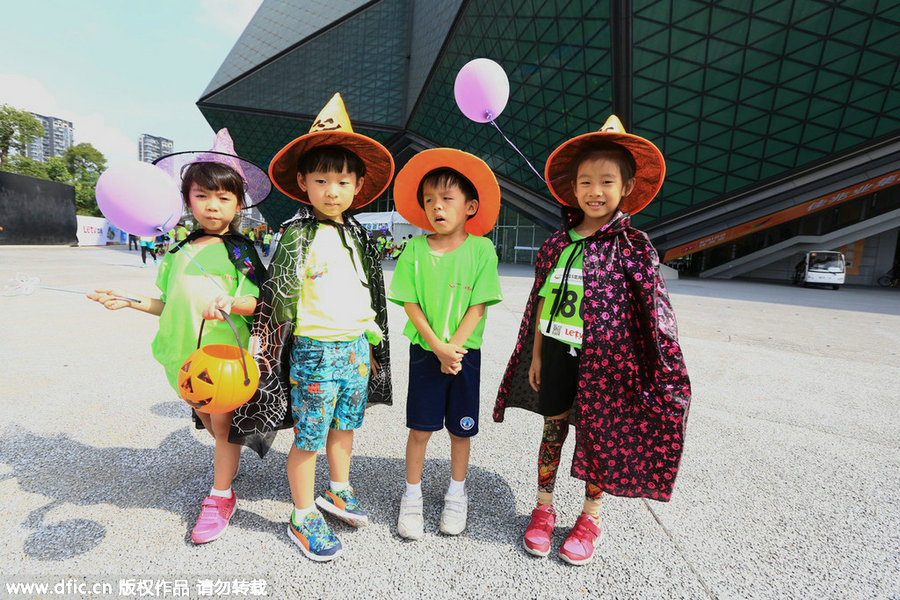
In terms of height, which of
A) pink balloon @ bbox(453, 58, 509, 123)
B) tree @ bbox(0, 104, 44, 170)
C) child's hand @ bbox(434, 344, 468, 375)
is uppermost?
tree @ bbox(0, 104, 44, 170)

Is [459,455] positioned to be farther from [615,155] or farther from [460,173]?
[615,155]

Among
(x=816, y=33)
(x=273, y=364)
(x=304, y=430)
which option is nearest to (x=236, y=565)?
(x=304, y=430)

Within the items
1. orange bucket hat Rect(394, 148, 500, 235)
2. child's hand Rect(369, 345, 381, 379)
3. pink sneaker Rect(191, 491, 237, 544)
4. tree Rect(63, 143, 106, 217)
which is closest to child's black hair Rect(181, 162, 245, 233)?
orange bucket hat Rect(394, 148, 500, 235)

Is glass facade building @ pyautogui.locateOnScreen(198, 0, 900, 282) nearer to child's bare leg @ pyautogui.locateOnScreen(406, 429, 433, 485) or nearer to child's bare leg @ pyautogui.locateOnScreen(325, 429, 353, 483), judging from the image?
child's bare leg @ pyautogui.locateOnScreen(406, 429, 433, 485)

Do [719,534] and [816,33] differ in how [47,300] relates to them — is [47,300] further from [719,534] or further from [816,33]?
[816,33]

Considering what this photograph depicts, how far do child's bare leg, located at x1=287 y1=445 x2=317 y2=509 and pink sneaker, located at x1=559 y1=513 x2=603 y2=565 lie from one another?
1.11m

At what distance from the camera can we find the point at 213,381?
1309 mm

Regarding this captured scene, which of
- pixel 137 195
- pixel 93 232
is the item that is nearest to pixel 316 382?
pixel 137 195

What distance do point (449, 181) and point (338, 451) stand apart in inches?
52.3

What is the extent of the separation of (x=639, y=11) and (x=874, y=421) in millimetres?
17389

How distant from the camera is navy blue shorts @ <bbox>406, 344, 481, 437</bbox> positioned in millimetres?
1790

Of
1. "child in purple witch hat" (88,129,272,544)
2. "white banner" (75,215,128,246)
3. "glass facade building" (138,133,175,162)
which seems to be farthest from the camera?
"glass facade building" (138,133,175,162)

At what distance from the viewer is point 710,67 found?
602 inches

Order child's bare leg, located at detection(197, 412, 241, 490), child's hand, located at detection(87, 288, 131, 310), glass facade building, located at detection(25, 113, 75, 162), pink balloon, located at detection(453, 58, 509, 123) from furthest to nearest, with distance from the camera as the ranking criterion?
glass facade building, located at detection(25, 113, 75, 162), pink balloon, located at detection(453, 58, 509, 123), child's bare leg, located at detection(197, 412, 241, 490), child's hand, located at detection(87, 288, 131, 310)
